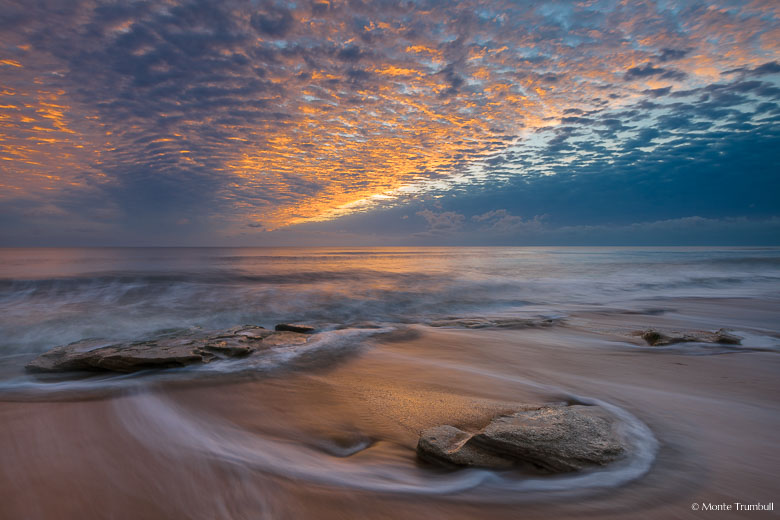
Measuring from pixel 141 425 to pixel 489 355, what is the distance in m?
4.88

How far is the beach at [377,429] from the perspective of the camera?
2398mm

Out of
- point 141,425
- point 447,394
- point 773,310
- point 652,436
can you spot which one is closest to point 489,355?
point 447,394

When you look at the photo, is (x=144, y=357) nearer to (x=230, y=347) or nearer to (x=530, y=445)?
(x=230, y=347)

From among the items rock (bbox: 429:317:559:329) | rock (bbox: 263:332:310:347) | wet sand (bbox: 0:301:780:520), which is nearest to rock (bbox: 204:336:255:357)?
rock (bbox: 263:332:310:347)

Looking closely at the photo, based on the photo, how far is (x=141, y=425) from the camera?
11.9 ft

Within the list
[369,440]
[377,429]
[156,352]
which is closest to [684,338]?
[377,429]

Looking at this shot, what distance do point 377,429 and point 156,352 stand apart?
4.18m

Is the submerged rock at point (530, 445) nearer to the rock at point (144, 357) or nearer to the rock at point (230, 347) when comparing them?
the rock at point (230, 347)

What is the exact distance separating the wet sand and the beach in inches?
0.7

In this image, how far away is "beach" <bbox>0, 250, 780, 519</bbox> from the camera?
2.40 meters

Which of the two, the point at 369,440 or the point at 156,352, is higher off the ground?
the point at 156,352

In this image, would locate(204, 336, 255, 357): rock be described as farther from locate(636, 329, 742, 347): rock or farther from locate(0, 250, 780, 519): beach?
locate(636, 329, 742, 347): rock

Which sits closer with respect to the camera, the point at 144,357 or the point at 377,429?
the point at 377,429

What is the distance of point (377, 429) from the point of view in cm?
342
